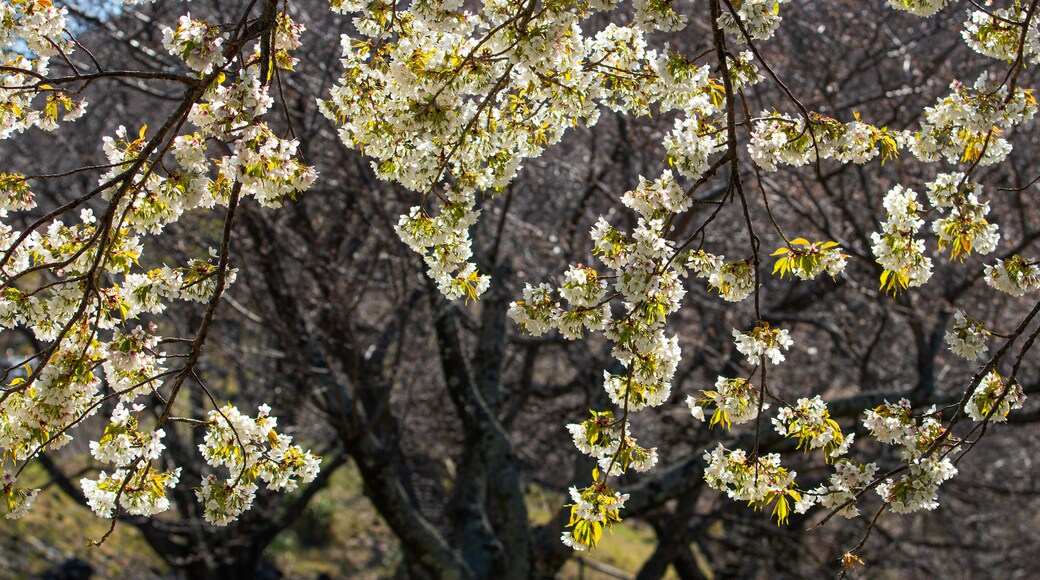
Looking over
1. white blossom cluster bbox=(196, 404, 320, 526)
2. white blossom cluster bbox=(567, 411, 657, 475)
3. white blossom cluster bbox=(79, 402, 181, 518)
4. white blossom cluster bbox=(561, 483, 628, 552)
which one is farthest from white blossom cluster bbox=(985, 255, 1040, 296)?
white blossom cluster bbox=(79, 402, 181, 518)

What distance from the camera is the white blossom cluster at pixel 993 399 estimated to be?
3.29m

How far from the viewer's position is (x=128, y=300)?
328 cm

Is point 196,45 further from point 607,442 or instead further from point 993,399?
point 993,399

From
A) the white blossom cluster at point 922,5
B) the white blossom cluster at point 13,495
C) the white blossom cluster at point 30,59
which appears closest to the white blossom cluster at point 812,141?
the white blossom cluster at point 922,5

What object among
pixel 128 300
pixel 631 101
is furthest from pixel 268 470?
pixel 631 101

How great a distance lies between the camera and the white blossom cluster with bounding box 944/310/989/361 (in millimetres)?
3391

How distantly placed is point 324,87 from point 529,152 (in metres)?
4.18

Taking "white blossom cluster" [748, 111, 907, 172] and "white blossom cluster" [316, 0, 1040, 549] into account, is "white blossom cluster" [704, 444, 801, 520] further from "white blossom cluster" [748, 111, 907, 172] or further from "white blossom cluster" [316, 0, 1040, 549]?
"white blossom cluster" [748, 111, 907, 172]

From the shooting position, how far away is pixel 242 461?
3471 mm

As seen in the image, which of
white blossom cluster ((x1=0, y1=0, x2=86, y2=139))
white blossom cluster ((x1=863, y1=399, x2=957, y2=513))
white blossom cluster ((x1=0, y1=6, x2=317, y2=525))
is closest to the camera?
white blossom cluster ((x1=0, y1=6, x2=317, y2=525))

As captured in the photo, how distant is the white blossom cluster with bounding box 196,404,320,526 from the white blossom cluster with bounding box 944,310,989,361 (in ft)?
7.66

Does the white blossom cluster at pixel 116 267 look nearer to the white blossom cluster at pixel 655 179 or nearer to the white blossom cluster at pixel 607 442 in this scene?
the white blossom cluster at pixel 655 179

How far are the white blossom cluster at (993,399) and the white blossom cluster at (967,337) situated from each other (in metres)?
0.10

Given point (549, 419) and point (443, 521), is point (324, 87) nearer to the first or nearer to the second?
point (549, 419)
